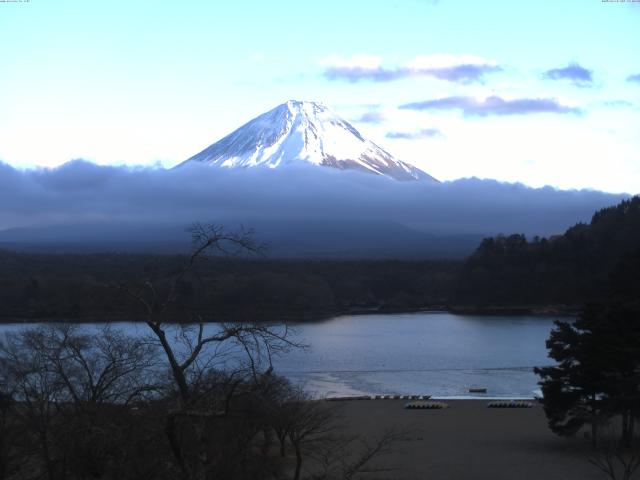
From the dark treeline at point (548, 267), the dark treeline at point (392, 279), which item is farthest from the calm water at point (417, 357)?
the dark treeline at point (548, 267)

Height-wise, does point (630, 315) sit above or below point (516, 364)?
above

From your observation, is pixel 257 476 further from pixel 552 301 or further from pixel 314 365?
pixel 552 301

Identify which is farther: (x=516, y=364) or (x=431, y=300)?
(x=431, y=300)

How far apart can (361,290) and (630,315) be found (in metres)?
48.5

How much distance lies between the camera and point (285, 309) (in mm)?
46656

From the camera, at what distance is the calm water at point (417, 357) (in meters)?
24.9

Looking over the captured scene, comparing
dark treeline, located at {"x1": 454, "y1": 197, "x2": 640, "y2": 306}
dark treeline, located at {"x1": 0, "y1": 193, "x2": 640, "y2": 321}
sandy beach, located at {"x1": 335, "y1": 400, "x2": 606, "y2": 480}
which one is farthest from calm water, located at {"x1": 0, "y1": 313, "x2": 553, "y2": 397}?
dark treeline, located at {"x1": 454, "y1": 197, "x2": 640, "y2": 306}

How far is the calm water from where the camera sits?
81.6ft

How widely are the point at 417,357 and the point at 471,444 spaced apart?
1642cm

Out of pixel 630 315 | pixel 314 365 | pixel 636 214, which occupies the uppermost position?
pixel 636 214

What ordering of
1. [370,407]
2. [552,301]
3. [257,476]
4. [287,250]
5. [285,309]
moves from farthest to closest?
[287,250] < [552,301] < [285,309] < [370,407] < [257,476]

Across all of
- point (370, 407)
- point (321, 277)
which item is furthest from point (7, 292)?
point (370, 407)

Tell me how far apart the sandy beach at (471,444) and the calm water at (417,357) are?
304cm

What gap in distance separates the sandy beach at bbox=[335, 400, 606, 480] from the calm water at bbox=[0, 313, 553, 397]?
119 inches
